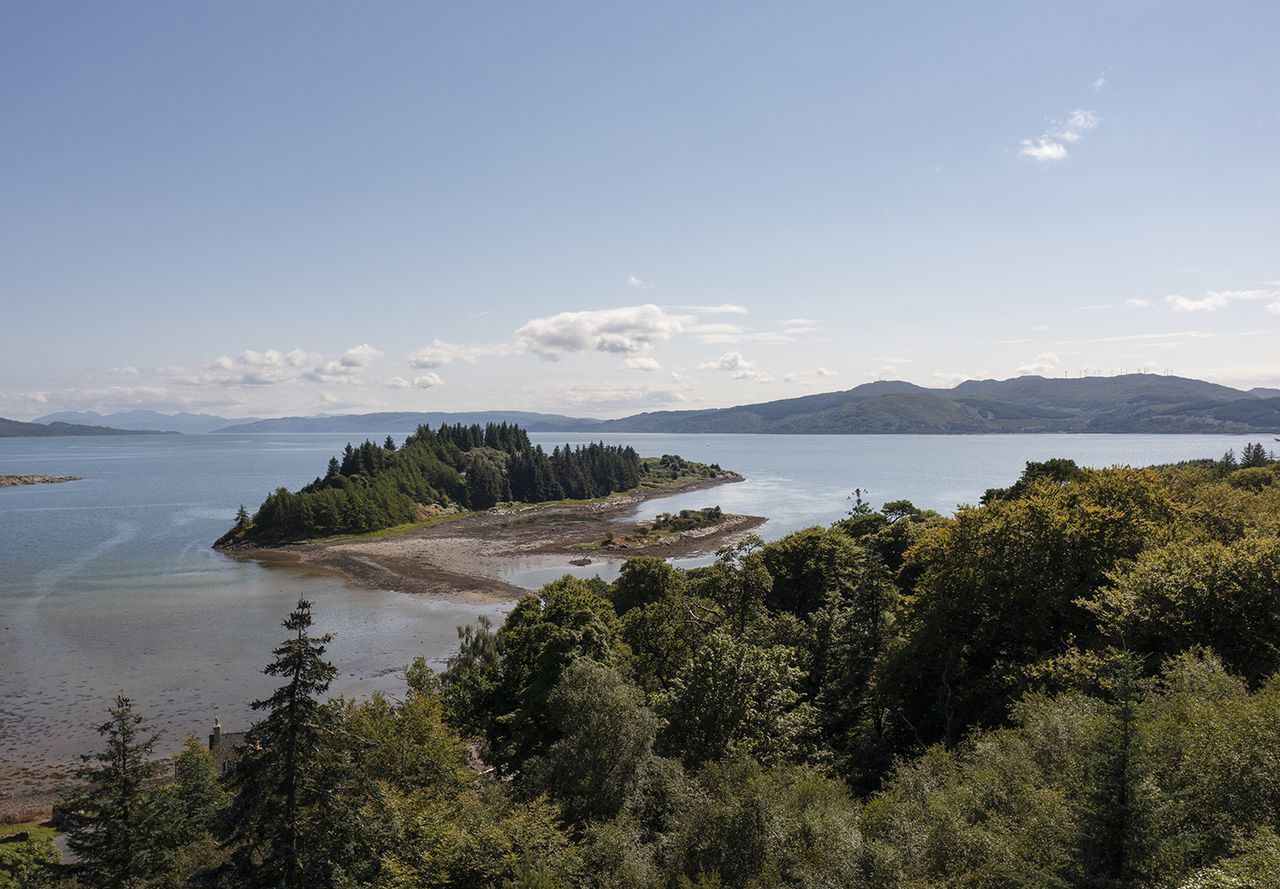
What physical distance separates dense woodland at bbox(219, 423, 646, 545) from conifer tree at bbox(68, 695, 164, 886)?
93.8 m

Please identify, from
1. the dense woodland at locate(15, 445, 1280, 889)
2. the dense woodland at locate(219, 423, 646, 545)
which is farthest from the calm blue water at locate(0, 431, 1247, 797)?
the dense woodland at locate(219, 423, 646, 545)

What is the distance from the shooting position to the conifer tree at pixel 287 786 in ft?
55.6

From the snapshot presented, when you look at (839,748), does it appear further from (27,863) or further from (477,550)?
(477,550)

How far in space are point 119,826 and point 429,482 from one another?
419ft

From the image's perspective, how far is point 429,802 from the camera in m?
22.4

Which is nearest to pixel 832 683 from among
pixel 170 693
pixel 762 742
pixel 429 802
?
pixel 762 742

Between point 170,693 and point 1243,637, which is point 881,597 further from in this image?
point 170,693

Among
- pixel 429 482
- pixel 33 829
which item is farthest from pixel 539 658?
pixel 429 482

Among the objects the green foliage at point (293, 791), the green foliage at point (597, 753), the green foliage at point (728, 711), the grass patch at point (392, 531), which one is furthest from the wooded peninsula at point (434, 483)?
the green foliage at point (293, 791)

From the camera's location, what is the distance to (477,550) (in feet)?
336

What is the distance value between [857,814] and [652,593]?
91.2ft

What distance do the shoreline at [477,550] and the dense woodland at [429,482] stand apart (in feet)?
20.0

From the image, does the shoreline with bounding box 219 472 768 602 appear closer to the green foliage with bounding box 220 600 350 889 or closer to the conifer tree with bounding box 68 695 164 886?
the conifer tree with bounding box 68 695 164 886

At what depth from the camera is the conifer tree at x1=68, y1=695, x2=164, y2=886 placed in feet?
68.6
